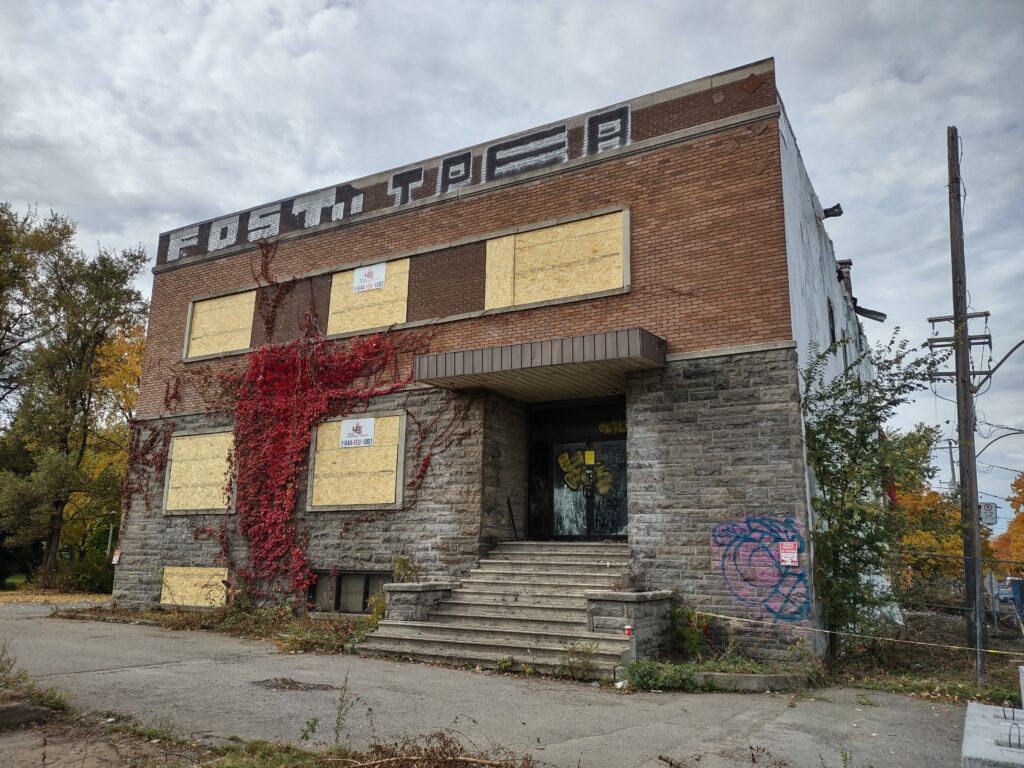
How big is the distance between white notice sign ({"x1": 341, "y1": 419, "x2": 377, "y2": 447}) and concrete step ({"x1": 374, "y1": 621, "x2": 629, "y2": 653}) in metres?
4.18

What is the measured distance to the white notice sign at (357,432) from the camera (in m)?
14.6

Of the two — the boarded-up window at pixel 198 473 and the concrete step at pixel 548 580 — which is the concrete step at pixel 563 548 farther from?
the boarded-up window at pixel 198 473

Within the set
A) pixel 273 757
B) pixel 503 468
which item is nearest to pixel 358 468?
pixel 503 468

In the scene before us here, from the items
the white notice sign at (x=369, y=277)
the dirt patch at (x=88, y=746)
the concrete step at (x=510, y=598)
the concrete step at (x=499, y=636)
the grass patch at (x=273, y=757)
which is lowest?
the dirt patch at (x=88, y=746)

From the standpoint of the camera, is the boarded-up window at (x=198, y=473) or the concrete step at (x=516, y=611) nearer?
the concrete step at (x=516, y=611)

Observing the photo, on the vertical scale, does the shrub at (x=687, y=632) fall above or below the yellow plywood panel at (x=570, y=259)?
below

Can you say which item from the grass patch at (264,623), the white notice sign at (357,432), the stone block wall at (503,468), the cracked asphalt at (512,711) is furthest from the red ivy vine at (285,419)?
the cracked asphalt at (512,711)

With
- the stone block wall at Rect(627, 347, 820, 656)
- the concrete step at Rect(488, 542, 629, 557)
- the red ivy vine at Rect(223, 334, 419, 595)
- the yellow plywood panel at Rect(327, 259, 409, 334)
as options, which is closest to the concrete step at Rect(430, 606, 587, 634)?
the stone block wall at Rect(627, 347, 820, 656)

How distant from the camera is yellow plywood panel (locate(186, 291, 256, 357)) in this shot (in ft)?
55.7

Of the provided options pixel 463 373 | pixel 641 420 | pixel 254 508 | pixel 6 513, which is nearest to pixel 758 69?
pixel 641 420

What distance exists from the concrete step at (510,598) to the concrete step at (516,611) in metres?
0.02

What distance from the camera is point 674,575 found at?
10891mm

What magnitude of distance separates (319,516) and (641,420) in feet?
22.4

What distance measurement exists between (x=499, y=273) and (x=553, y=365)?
295 centimetres
